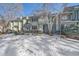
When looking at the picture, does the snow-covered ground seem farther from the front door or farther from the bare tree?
the bare tree

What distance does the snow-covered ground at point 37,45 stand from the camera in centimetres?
148

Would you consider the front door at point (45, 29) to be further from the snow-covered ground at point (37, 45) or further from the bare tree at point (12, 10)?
the bare tree at point (12, 10)

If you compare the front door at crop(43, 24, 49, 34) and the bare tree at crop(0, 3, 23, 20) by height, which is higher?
the bare tree at crop(0, 3, 23, 20)

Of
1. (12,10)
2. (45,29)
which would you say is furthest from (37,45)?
(12,10)

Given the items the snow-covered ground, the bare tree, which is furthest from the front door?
the bare tree

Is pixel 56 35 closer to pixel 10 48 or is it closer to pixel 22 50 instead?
pixel 22 50

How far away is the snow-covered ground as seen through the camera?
148 cm

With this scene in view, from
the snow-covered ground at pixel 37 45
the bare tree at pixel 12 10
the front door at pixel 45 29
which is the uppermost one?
the bare tree at pixel 12 10

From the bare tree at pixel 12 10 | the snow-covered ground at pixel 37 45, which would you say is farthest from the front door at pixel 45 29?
the bare tree at pixel 12 10

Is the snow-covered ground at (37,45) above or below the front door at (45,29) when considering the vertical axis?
below

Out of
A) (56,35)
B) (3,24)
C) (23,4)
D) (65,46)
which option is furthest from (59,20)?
(3,24)

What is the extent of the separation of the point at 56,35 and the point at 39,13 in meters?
0.30

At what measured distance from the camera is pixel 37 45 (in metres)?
1.50

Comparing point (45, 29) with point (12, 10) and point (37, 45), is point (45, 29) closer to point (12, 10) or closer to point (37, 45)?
point (37, 45)
